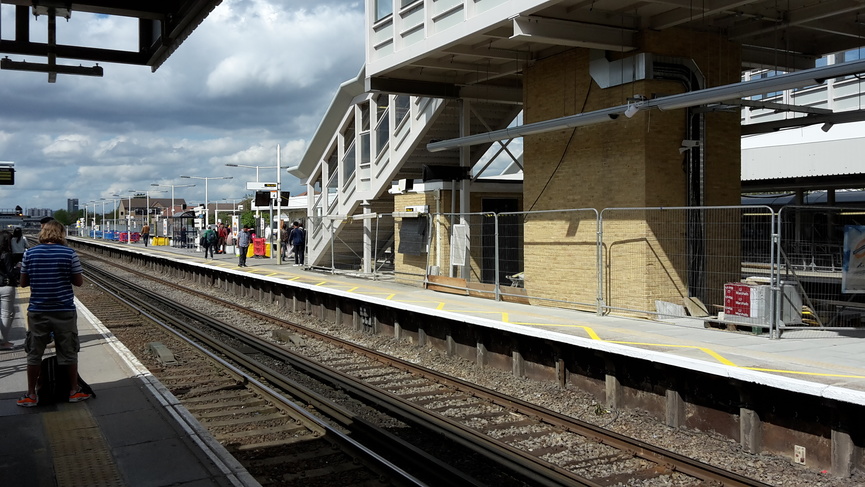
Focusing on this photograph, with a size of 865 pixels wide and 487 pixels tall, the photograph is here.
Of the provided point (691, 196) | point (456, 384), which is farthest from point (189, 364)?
point (691, 196)

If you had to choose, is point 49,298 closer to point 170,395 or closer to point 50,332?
point 50,332

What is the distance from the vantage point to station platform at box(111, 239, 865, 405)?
7.41 metres

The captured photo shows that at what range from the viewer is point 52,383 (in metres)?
7.91

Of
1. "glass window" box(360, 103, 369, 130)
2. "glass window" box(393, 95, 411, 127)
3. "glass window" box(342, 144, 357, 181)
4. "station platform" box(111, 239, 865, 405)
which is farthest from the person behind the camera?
"glass window" box(342, 144, 357, 181)

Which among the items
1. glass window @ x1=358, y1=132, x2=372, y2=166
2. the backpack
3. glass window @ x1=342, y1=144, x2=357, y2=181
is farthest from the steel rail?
glass window @ x1=342, y1=144, x2=357, y2=181

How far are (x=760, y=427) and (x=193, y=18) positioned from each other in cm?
690

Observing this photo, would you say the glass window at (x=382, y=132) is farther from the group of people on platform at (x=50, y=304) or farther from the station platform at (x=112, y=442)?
the group of people on platform at (x=50, y=304)

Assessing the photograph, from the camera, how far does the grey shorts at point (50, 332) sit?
7500 mm

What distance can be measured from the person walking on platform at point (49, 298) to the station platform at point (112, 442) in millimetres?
554

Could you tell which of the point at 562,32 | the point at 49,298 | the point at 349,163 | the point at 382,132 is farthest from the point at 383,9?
the point at 49,298

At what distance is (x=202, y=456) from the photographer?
20.8 feet

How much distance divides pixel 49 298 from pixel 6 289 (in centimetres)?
531

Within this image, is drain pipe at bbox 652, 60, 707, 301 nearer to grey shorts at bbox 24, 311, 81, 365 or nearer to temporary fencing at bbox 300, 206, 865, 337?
temporary fencing at bbox 300, 206, 865, 337

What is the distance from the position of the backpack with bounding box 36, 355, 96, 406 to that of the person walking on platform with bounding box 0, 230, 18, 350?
4.33 metres
